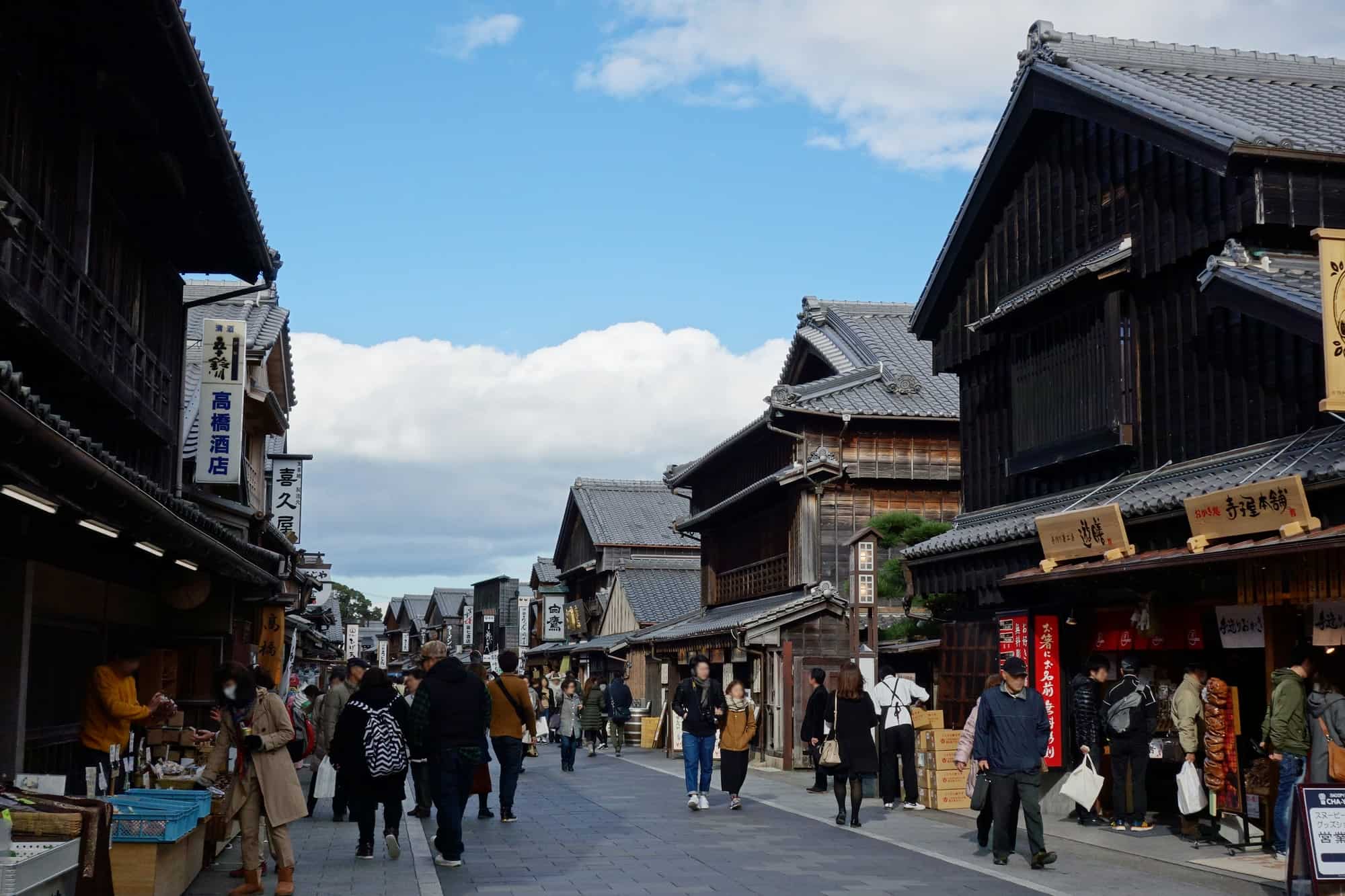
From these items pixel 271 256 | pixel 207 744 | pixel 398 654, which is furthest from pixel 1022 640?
pixel 398 654

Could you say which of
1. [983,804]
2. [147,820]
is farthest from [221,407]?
[983,804]

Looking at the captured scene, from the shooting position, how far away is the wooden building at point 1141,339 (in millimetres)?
12852

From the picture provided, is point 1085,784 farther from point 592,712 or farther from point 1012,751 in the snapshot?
point 592,712

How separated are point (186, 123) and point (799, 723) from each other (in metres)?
17.1

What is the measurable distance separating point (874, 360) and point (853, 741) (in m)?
17.2

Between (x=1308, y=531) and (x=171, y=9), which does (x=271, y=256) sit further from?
(x=1308, y=531)

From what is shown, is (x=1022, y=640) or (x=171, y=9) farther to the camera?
(x=1022, y=640)

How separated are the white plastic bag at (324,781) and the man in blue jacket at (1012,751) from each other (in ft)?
25.5

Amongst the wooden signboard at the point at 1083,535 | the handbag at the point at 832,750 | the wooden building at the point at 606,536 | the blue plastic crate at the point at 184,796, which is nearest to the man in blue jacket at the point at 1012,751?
the wooden signboard at the point at 1083,535

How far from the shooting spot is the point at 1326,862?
9.34 meters

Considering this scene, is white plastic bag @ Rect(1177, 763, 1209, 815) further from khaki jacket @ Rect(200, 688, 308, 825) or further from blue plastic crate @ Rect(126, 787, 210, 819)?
blue plastic crate @ Rect(126, 787, 210, 819)

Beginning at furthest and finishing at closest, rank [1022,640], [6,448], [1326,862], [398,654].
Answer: [398,654] → [1022,640] → [1326,862] → [6,448]

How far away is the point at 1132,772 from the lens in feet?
47.3

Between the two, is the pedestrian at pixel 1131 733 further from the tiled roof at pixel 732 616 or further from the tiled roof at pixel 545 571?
the tiled roof at pixel 545 571
